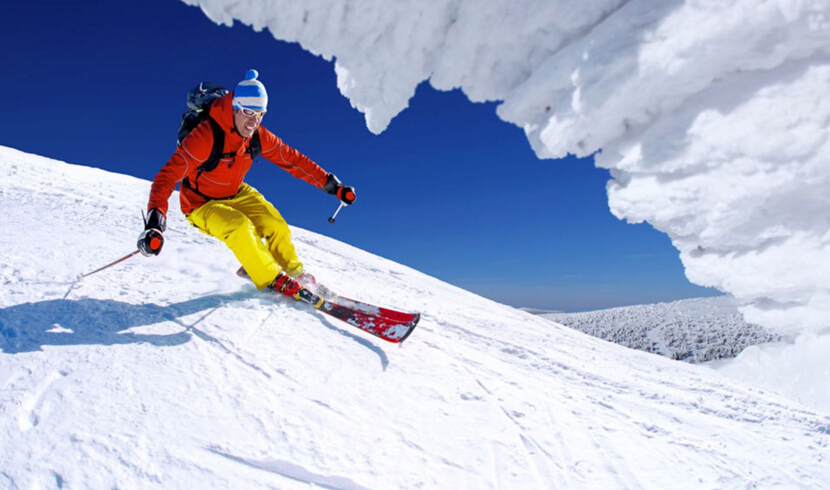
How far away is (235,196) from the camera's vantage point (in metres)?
4.29

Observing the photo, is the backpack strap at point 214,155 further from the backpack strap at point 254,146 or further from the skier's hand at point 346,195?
the skier's hand at point 346,195

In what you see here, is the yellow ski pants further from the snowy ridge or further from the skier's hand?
the snowy ridge

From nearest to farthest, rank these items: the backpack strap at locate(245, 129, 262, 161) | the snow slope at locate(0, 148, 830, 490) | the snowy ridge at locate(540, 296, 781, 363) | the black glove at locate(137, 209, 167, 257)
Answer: the snow slope at locate(0, 148, 830, 490) → the black glove at locate(137, 209, 167, 257) → the backpack strap at locate(245, 129, 262, 161) → the snowy ridge at locate(540, 296, 781, 363)

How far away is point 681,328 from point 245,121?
42.1 feet

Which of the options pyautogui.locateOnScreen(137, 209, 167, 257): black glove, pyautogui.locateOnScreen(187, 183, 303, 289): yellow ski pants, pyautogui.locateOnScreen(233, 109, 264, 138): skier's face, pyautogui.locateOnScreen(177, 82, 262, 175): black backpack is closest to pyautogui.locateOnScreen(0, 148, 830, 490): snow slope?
pyautogui.locateOnScreen(187, 183, 303, 289): yellow ski pants

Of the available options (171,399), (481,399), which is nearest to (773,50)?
(481,399)

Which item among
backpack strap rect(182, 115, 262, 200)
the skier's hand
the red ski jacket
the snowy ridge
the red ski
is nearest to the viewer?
the red ski

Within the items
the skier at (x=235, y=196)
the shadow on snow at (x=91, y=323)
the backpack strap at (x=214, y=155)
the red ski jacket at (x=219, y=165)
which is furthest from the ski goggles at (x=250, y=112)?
the shadow on snow at (x=91, y=323)

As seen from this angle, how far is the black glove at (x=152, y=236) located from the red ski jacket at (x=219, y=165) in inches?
3.7

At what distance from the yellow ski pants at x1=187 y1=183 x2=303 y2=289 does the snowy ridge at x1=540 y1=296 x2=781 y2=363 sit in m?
6.09

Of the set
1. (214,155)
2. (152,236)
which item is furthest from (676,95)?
(152,236)

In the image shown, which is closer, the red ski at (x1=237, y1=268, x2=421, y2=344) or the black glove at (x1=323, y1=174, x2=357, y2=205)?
the red ski at (x1=237, y1=268, x2=421, y2=344)

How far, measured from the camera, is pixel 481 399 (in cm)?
276

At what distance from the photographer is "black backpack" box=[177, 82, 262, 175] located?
12.5 ft
